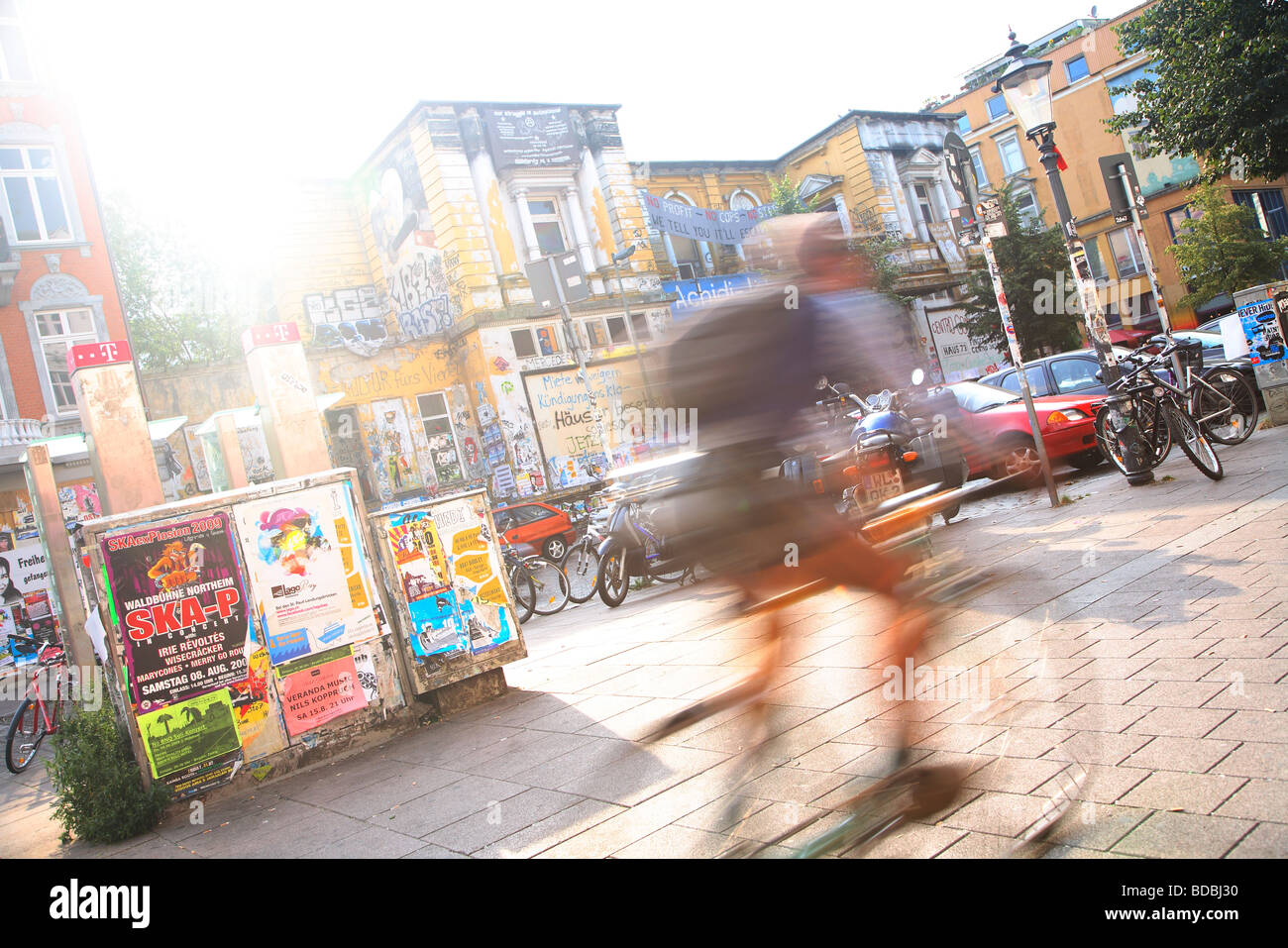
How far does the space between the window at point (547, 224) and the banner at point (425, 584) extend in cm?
2159

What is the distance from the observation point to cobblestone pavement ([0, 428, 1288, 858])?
272 centimetres

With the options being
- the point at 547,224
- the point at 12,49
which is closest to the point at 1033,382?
the point at 547,224

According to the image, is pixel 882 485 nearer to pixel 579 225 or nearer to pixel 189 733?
pixel 189 733

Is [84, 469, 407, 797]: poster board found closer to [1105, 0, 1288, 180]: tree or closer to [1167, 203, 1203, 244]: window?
[1105, 0, 1288, 180]: tree

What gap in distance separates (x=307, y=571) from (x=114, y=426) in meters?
2.66

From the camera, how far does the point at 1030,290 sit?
30969mm

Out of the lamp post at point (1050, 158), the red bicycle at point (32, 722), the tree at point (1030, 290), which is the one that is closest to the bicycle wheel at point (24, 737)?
the red bicycle at point (32, 722)

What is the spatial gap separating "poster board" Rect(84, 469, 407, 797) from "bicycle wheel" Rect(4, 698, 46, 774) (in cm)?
558

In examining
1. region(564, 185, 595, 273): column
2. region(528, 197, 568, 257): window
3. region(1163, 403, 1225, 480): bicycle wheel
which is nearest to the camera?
region(1163, 403, 1225, 480): bicycle wheel

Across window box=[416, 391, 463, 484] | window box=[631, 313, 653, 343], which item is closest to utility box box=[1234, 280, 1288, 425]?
window box=[631, 313, 653, 343]

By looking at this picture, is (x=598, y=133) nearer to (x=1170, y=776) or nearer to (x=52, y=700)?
(x=52, y=700)

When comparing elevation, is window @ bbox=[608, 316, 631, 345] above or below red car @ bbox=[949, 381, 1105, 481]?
above

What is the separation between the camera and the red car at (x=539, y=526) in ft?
61.5

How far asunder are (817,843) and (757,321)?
182 centimetres
